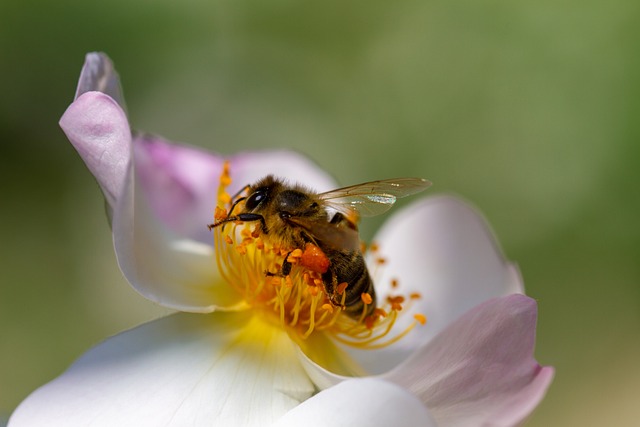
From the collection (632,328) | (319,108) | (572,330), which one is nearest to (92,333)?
(319,108)

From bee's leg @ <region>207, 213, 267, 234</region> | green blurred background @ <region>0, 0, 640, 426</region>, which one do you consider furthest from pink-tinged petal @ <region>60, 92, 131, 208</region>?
green blurred background @ <region>0, 0, 640, 426</region>

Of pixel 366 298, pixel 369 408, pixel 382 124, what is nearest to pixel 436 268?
pixel 366 298

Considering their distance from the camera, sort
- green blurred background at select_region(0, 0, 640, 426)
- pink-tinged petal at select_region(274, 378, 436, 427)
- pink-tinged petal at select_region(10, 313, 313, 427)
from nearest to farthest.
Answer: pink-tinged petal at select_region(274, 378, 436, 427) < pink-tinged petal at select_region(10, 313, 313, 427) < green blurred background at select_region(0, 0, 640, 426)

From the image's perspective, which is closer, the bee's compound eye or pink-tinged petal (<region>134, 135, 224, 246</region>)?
the bee's compound eye

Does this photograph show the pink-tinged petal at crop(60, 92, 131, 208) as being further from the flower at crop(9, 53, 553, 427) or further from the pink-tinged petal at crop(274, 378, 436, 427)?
the pink-tinged petal at crop(274, 378, 436, 427)

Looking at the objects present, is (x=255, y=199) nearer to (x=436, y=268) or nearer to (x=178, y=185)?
(x=178, y=185)
